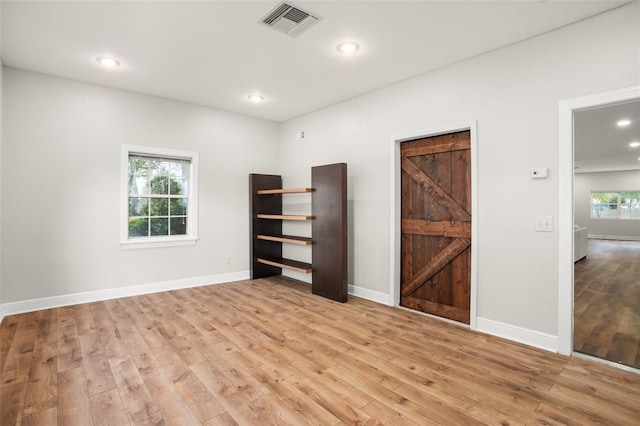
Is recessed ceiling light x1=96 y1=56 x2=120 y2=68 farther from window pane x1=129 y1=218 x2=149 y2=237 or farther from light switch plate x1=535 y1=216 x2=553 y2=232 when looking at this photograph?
light switch plate x1=535 y1=216 x2=553 y2=232

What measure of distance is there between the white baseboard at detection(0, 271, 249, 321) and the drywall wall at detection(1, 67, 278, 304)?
0.19ft

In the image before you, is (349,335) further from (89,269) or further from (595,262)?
(595,262)

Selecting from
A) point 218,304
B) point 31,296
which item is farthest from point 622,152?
point 31,296

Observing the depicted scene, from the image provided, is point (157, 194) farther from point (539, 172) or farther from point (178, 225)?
point (539, 172)

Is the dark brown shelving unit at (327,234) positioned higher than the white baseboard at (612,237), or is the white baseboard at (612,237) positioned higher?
the dark brown shelving unit at (327,234)

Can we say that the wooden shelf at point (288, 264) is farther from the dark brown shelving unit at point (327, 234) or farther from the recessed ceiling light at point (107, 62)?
the recessed ceiling light at point (107, 62)

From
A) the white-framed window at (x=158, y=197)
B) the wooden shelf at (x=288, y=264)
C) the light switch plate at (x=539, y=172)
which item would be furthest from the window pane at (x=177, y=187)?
the light switch plate at (x=539, y=172)

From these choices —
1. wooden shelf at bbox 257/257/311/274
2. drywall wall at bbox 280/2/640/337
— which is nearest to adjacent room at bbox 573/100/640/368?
drywall wall at bbox 280/2/640/337

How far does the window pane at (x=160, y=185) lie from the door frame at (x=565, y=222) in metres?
4.91

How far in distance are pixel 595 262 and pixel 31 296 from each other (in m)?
10.0

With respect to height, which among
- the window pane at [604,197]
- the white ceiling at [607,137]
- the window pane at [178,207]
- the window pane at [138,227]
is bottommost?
the window pane at [138,227]

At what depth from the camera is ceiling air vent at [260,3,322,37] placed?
252 centimetres

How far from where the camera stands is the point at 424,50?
314 centimetres

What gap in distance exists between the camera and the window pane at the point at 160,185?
4680mm
